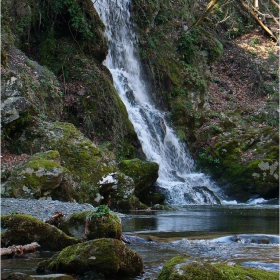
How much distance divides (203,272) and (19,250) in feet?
9.23

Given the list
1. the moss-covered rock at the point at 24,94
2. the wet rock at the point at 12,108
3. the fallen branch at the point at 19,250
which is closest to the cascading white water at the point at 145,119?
the moss-covered rock at the point at 24,94

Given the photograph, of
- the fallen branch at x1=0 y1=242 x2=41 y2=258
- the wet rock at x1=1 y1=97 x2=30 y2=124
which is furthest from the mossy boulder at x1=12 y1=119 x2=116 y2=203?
the fallen branch at x1=0 y1=242 x2=41 y2=258

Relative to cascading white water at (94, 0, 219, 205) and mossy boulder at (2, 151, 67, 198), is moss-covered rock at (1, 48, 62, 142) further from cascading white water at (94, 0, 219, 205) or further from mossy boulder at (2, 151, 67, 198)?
cascading white water at (94, 0, 219, 205)

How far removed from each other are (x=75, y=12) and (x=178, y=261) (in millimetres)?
14759

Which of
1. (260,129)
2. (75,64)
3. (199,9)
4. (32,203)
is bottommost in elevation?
(32,203)

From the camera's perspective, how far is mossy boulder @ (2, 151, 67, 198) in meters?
10.2

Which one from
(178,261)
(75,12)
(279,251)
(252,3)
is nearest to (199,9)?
(252,3)

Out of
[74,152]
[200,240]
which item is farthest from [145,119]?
[200,240]

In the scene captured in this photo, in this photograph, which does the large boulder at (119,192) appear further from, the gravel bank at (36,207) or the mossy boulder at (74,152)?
the gravel bank at (36,207)

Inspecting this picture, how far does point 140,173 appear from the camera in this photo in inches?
590

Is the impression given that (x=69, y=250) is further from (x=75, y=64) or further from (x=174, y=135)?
(x=174, y=135)

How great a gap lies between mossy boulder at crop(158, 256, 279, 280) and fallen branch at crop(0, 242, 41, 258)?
236 cm

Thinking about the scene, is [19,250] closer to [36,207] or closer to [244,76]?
[36,207]

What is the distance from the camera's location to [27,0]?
16.8m
